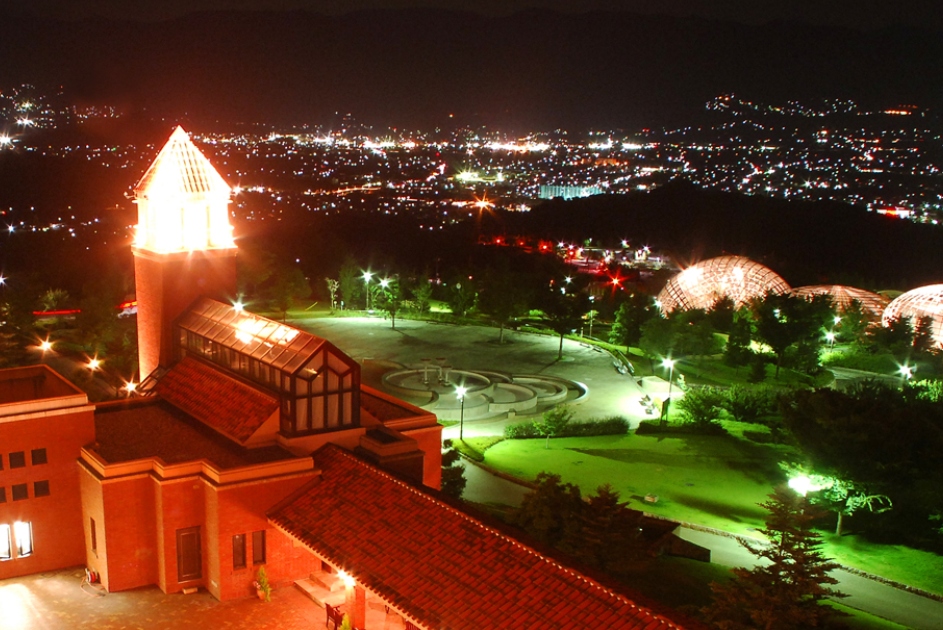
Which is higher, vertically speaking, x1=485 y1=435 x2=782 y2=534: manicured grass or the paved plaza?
the paved plaza

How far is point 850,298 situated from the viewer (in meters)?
63.9

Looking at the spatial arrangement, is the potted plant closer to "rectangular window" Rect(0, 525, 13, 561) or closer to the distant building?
the distant building

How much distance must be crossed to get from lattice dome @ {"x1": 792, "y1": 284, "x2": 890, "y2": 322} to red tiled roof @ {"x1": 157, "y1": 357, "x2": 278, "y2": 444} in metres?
47.4

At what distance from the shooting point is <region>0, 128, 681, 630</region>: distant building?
53.8 feet

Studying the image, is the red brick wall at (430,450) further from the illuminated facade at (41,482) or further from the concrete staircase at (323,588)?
the illuminated facade at (41,482)

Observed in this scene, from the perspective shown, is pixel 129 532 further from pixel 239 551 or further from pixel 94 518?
pixel 239 551

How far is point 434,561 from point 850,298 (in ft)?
180

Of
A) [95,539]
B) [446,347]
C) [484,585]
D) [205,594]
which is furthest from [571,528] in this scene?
[446,347]

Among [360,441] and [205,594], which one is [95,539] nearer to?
[205,594]

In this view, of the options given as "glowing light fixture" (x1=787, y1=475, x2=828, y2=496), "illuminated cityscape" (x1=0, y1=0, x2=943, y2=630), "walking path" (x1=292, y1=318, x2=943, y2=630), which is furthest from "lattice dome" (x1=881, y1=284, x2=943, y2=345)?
"glowing light fixture" (x1=787, y1=475, x2=828, y2=496)

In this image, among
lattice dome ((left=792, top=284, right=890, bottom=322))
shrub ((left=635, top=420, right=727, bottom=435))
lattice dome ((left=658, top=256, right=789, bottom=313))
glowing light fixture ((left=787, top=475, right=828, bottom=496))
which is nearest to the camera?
glowing light fixture ((left=787, top=475, right=828, bottom=496))

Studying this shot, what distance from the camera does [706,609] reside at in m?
17.2

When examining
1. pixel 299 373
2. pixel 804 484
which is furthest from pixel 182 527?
pixel 804 484

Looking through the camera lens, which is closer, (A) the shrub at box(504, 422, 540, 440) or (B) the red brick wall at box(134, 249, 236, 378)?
(B) the red brick wall at box(134, 249, 236, 378)
